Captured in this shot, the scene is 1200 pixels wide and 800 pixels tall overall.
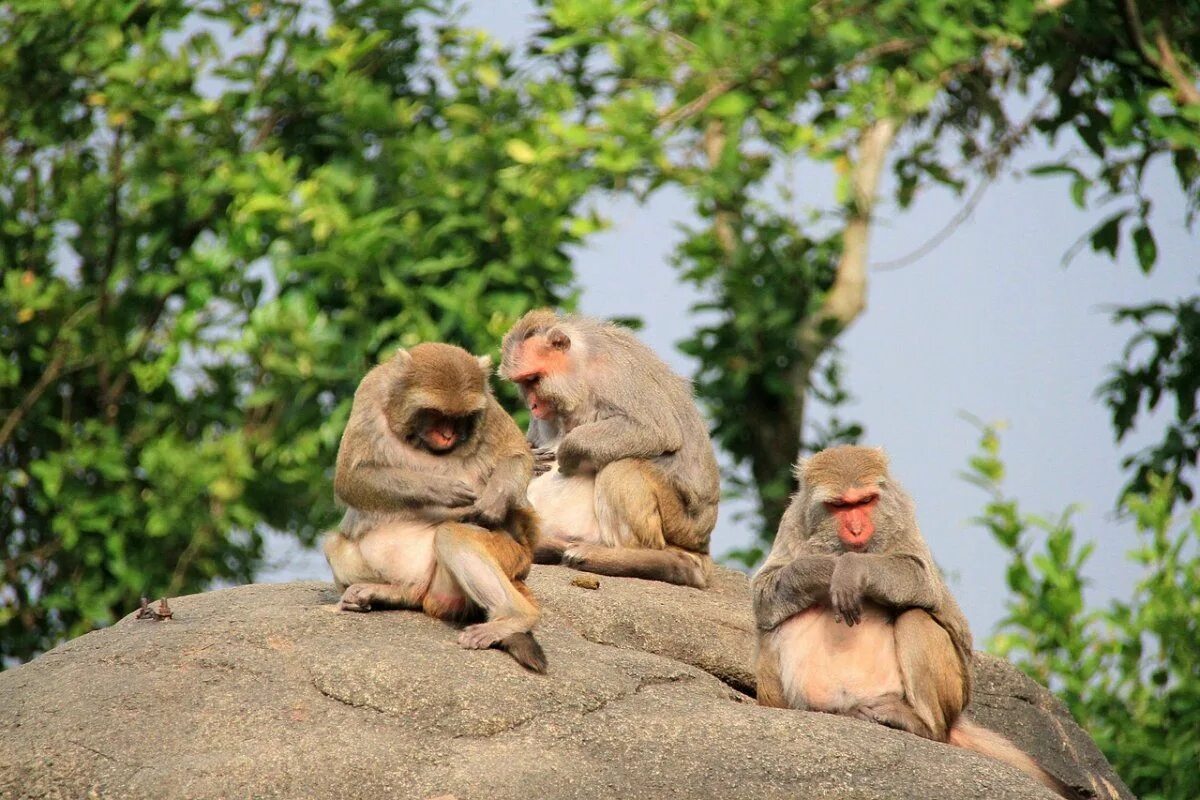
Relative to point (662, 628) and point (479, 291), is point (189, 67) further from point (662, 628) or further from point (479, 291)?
point (662, 628)

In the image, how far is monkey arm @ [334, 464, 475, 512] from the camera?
6.89m

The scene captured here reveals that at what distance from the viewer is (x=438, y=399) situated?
22.2ft

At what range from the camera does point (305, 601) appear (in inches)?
298

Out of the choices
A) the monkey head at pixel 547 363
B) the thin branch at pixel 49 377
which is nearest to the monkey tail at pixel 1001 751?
the monkey head at pixel 547 363

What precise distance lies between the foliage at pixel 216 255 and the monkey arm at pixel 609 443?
291cm

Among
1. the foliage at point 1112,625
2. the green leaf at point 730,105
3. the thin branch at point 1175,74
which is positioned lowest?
the foliage at point 1112,625

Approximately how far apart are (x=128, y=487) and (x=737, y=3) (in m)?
6.12

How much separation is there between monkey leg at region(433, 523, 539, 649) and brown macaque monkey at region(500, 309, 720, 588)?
7.55 ft

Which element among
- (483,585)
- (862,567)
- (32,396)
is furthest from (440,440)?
(32,396)

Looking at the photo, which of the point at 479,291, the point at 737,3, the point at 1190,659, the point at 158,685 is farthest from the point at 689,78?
the point at 158,685

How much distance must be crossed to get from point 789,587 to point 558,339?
283 cm

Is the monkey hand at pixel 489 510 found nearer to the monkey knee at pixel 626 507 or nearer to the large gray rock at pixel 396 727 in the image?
the large gray rock at pixel 396 727

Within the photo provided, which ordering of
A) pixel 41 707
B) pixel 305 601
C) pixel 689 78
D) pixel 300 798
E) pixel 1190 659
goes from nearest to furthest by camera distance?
1. pixel 300 798
2. pixel 41 707
3. pixel 305 601
4. pixel 1190 659
5. pixel 689 78

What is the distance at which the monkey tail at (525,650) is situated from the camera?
21.4 ft
